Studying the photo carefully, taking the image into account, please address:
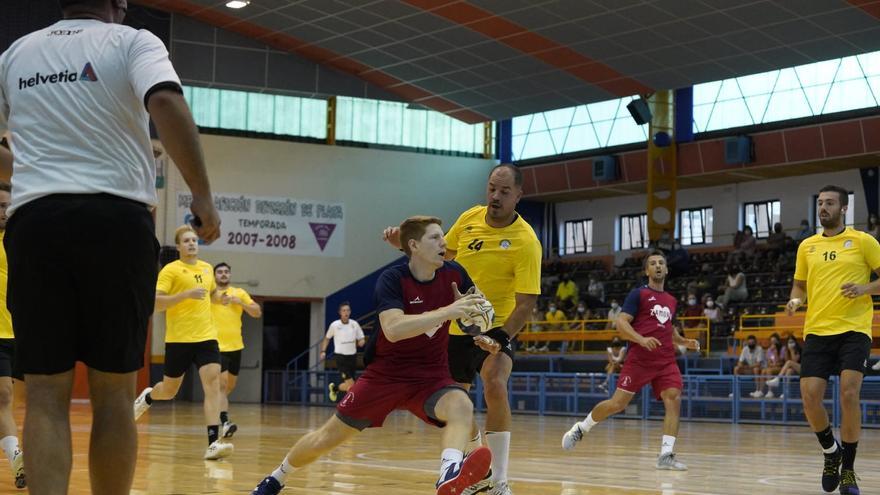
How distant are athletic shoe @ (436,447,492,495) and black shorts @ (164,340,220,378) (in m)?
6.59

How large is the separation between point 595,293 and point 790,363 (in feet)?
41.1

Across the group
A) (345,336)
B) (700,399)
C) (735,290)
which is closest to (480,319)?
(345,336)

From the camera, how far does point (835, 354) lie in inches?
358

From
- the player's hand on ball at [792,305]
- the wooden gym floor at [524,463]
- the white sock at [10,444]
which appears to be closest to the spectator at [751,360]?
the wooden gym floor at [524,463]

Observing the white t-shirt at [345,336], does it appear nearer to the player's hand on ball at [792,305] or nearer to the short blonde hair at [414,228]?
the player's hand on ball at [792,305]

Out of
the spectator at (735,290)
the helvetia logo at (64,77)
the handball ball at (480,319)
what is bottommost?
the handball ball at (480,319)

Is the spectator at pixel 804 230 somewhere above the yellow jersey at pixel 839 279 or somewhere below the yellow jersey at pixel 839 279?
above

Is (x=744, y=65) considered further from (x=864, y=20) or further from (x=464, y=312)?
(x=464, y=312)

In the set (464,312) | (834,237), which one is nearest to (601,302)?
(834,237)

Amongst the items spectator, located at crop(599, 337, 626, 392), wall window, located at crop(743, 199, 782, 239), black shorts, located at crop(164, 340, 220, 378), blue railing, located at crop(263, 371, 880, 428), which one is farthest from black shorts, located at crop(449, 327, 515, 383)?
wall window, located at crop(743, 199, 782, 239)

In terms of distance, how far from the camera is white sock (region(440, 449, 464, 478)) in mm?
6112

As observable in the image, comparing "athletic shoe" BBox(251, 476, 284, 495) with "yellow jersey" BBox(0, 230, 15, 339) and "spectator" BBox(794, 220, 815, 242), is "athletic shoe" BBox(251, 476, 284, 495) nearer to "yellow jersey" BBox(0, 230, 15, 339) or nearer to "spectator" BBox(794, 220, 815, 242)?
"yellow jersey" BBox(0, 230, 15, 339)

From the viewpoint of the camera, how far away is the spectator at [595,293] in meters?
34.3

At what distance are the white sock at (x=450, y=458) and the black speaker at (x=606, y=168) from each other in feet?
104
